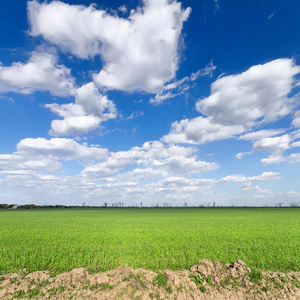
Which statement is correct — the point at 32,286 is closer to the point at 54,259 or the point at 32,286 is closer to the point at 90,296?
the point at 90,296

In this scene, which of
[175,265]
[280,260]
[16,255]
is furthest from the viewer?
[16,255]

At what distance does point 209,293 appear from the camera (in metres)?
8.61

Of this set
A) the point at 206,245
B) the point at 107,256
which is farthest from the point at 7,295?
the point at 206,245

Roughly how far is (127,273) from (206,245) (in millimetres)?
9153

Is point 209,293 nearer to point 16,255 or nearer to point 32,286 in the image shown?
point 32,286

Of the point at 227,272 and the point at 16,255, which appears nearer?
the point at 227,272

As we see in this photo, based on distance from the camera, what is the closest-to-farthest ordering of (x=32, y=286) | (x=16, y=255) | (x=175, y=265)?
(x=32, y=286) → (x=175, y=265) → (x=16, y=255)

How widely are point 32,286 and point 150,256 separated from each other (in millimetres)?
6573

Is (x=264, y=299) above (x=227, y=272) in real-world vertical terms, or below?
below

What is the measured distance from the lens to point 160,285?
351 inches

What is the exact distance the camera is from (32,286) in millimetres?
9062

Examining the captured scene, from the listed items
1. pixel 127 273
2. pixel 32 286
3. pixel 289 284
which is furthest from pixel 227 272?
pixel 32 286

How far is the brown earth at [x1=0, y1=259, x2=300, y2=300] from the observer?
8.52 metres

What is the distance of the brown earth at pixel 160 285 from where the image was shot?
8.52 m
